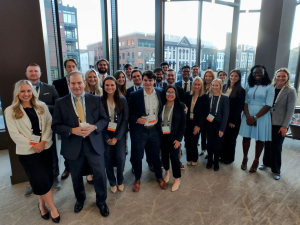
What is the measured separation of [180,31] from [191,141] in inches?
148

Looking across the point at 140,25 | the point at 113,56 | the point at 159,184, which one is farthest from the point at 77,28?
the point at 159,184

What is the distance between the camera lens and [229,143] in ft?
11.0

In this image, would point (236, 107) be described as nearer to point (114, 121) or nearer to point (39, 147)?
point (114, 121)

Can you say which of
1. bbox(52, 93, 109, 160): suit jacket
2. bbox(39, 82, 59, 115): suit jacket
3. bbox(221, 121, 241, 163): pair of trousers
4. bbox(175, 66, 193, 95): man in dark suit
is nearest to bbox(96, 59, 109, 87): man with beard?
bbox(39, 82, 59, 115): suit jacket

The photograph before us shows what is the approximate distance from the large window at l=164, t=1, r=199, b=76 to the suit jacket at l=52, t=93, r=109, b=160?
3957 mm

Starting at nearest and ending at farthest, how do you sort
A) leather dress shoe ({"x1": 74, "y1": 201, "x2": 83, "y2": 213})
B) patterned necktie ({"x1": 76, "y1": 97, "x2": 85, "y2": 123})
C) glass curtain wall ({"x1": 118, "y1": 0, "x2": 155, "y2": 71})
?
1. patterned necktie ({"x1": 76, "y1": 97, "x2": 85, "y2": 123})
2. leather dress shoe ({"x1": 74, "y1": 201, "x2": 83, "y2": 213})
3. glass curtain wall ({"x1": 118, "y1": 0, "x2": 155, "y2": 71})

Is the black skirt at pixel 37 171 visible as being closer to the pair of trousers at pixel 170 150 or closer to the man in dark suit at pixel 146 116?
the man in dark suit at pixel 146 116

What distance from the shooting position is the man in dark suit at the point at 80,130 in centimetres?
190

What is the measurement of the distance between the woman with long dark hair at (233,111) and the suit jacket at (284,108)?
0.50 meters

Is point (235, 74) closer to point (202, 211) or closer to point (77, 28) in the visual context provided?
point (202, 211)

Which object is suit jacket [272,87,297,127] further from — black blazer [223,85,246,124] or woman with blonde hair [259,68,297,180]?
black blazer [223,85,246,124]

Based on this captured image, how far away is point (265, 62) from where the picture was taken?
5.02 metres

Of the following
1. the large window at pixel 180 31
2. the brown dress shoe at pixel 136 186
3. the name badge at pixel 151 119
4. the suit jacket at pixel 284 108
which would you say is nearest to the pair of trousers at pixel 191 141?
the name badge at pixel 151 119

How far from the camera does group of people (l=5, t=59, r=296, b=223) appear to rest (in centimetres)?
192
